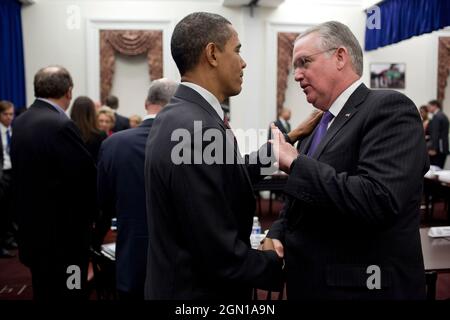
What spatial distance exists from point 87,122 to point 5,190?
1.75 metres

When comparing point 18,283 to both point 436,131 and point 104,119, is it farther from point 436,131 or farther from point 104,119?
point 436,131

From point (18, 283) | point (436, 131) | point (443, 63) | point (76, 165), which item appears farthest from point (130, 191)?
point (443, 63)

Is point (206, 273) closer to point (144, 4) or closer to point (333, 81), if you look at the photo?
point (333, 81)

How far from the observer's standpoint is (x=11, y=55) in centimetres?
809

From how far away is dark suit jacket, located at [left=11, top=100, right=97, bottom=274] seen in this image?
2529mm

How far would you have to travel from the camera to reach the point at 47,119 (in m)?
2.54

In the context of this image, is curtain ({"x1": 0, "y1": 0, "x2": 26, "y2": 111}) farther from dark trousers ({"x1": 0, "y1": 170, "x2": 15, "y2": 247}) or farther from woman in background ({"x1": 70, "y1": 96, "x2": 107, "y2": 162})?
woman in background ({"x1": 70, "y1": 96, "x2": 107, "y2": 162})

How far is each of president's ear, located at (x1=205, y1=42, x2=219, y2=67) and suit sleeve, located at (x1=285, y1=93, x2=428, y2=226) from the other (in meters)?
0.37

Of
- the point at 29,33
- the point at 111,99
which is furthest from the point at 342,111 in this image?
the point at 29,33

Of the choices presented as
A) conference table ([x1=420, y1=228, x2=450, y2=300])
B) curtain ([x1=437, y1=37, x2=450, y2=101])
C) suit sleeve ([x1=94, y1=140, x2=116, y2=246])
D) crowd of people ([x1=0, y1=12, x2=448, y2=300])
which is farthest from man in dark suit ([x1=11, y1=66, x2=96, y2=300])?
curtain ([x1=437, y1=37, x2=450, y2=101])

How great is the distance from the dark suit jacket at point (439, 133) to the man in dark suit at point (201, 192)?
7.90 metres

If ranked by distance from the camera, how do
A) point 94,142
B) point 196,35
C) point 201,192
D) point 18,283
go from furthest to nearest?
point 18,283 < point 94,142 < point 196,35 < point 201,192

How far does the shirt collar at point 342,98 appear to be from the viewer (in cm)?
152

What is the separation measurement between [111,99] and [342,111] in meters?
6.44
